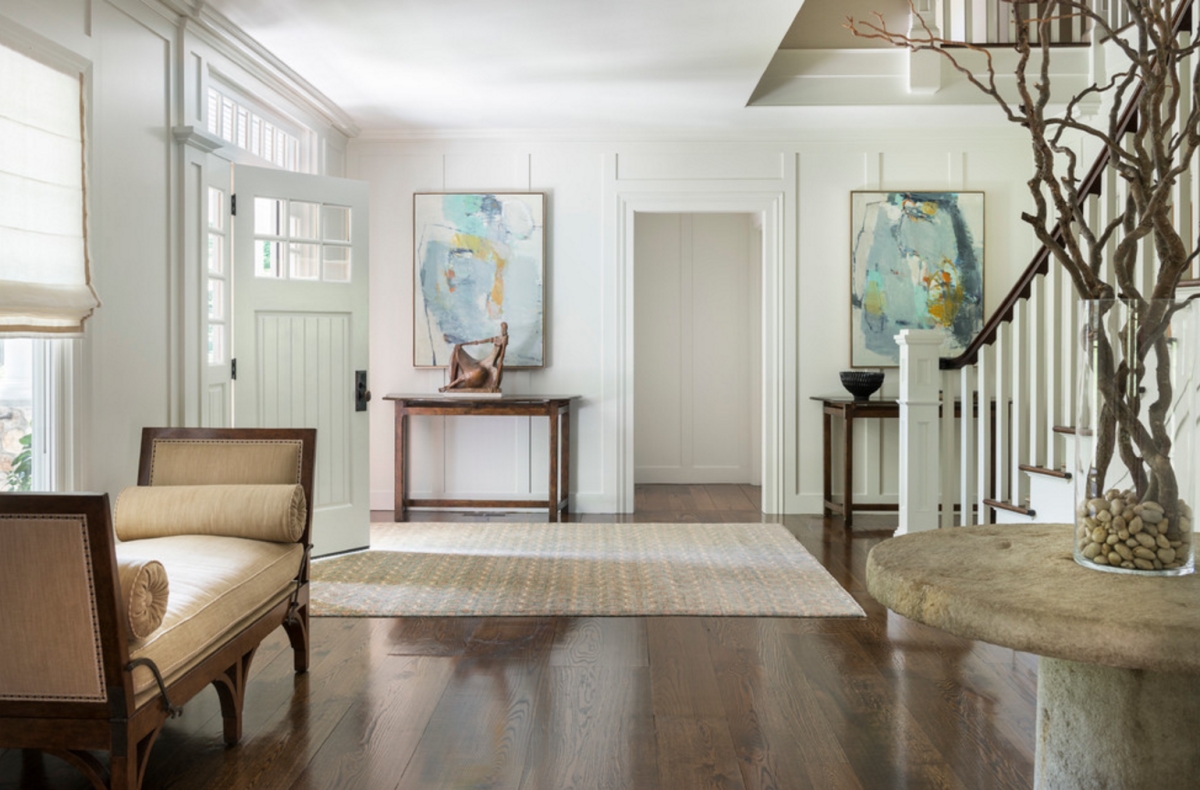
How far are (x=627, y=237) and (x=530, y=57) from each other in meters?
1.81

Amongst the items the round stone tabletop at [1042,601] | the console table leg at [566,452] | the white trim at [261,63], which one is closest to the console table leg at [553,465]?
the console table leg at [566,452]

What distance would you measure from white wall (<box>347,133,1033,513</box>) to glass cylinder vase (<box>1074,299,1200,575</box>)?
197 inches

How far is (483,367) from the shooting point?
6.15m

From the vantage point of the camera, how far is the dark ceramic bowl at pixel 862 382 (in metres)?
5.93

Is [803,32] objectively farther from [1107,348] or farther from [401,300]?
[1107,348]

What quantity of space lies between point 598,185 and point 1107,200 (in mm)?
3736

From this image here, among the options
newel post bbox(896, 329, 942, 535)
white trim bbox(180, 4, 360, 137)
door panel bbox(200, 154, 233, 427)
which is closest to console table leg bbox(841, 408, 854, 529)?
newel post bbox(896, 329, 942, 535)

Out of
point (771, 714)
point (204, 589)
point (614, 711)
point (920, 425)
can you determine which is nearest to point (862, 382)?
point (920, 425)

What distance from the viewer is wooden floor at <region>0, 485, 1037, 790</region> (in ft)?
7.56

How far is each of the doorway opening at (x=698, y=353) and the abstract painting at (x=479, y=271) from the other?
1782 mm

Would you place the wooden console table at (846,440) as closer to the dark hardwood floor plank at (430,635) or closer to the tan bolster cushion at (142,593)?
the dark hardwood floor plank at (430,635)

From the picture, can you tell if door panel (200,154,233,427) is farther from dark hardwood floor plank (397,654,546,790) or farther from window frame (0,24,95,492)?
dark hardwood floor plank (397,654,546,790)

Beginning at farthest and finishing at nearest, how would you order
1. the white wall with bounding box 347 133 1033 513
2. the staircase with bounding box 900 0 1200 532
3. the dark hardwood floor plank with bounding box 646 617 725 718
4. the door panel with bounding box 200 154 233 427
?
the white wall with bounding box 347 133 1033 513 < the door panel with bounding box 200 154 233 427 < the staircase with bounding box 900 0 1200 532 < the dark hardwood floor plank with bounding box 646 617 725 718

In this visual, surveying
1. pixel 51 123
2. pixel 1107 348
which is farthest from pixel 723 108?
pixel 1107 348
